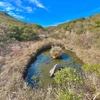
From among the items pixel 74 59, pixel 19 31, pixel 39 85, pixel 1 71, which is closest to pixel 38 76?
pixel 39 85

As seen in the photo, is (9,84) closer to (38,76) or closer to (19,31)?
(38,76)

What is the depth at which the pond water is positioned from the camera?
564 inches

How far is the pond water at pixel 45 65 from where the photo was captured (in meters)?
14.3

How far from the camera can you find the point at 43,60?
19891 millimetres

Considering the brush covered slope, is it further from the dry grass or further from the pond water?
the pond water

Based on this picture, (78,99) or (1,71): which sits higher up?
(78,99)

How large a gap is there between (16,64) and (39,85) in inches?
145

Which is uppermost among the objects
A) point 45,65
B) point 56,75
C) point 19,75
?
point 56,75

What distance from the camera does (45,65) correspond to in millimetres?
18141

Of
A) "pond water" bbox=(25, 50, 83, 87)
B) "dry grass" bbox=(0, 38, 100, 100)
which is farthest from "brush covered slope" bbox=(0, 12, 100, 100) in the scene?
"pond water" bbox=(25, 50, 83, 87)

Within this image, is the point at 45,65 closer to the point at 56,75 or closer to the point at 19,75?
the point at 19,75

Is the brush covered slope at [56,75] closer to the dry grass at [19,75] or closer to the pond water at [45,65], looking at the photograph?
the dry grass at [19,75]

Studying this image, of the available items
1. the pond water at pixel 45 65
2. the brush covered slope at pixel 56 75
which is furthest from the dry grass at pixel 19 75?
the pond water at pixel 45 65

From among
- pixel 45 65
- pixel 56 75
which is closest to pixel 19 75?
pixel 45 65
